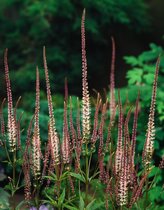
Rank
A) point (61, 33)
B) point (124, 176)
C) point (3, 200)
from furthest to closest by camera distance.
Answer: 1. point (61, 33)
2. point (3, 200)
3. point (124, 176)

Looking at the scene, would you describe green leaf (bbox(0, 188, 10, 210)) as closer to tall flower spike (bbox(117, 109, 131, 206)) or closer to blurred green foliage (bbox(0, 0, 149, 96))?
tall flower spike (bbox(117, 109, 131, 206))

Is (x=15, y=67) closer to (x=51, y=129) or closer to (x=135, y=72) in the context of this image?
(x=135, y=72)

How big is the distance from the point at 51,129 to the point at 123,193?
2.41 ft

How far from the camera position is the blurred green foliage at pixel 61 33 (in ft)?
41.5

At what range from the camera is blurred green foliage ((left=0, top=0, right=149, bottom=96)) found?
41.5 ft

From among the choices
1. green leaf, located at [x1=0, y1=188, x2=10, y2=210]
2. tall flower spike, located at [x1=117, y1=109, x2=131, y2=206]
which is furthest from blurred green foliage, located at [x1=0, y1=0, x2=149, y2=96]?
tall flower spike, located at [x1=117, y1=109, x2=131, y2=206]

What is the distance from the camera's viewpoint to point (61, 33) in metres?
13.4

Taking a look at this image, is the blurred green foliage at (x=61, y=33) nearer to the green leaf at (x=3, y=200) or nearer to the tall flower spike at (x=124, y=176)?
the green leaf at (x=3, y=200)

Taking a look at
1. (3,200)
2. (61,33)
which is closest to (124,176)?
(3,200)

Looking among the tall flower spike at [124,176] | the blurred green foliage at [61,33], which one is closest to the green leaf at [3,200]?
the tall flower spike at [124,176]

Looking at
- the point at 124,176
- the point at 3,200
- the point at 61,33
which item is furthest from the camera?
the point at 61,33

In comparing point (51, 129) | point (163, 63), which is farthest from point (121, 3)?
point (51, 129)

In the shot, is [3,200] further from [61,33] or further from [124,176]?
[61,33]

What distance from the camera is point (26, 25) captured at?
45.5 feet
